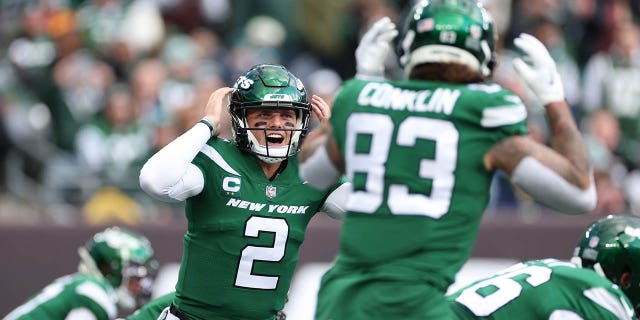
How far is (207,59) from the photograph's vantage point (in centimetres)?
1276

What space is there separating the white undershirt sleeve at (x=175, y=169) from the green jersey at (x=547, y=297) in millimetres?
1277

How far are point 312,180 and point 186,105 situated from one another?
7.41m

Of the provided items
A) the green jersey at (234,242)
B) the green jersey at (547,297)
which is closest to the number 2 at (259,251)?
the green jersey at (234,242)

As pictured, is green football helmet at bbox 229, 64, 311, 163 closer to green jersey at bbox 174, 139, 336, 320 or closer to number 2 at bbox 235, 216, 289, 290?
green jersey at bbox 174, 139, 336, 320

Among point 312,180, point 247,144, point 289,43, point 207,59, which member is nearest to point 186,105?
point 207,59

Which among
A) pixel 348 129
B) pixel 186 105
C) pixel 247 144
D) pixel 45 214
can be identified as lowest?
pixel 45 214

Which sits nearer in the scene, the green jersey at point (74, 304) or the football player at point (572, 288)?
the football player at point (572, 288)

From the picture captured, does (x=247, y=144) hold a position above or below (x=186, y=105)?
above

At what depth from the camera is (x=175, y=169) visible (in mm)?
5328

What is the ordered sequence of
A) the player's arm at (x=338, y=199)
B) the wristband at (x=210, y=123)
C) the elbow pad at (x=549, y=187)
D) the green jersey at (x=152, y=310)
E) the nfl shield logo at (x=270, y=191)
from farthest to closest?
the green jersey at (x=152, y=310) < the player's arm at (x=338, y=199) < the nfl shield logo at (x=270, y=191) < the wristband at (x=210, y=123) < the elbow pad at (x=549, y=187)

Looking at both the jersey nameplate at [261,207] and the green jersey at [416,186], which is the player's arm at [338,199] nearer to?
the jersey nameplate at [261,207]

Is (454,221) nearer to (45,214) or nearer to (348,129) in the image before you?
(348,129)

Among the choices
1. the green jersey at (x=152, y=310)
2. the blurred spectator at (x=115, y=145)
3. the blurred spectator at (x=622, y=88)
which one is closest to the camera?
the green jersey at (x=152, y=310)

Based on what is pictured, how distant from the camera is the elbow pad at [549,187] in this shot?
4090mm
